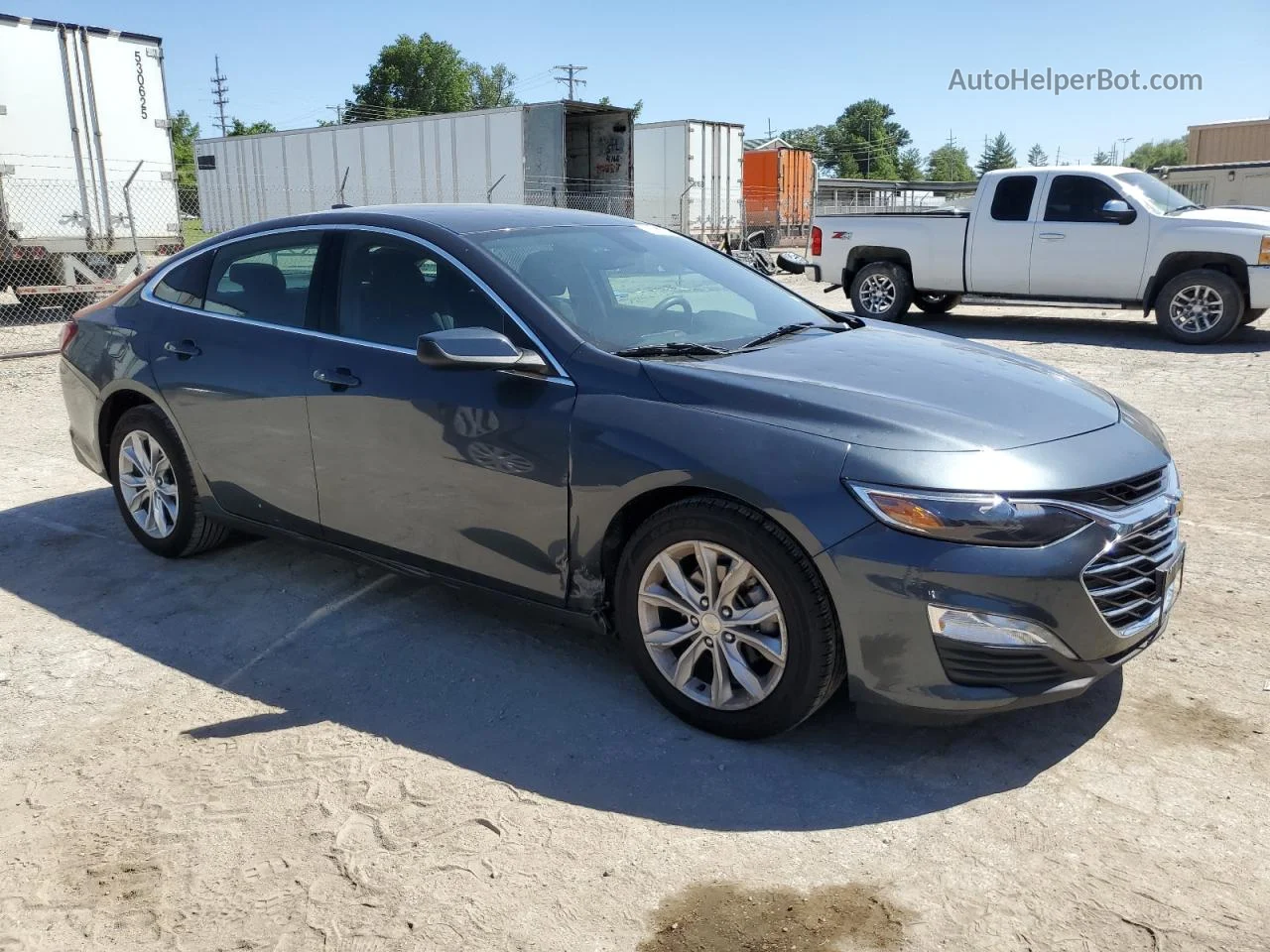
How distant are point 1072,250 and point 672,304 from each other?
395 inches

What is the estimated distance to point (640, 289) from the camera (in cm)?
436

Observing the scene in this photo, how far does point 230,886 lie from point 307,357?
2192 millimetres

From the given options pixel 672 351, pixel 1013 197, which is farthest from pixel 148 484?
pixel 1013 197

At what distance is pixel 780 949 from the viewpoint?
257cm

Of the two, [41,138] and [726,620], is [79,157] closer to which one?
[41,138]

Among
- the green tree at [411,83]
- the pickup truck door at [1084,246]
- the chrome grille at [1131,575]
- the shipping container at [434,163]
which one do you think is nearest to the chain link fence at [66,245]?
the pickup truck door at [1084,246]

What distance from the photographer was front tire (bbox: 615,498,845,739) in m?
3.22

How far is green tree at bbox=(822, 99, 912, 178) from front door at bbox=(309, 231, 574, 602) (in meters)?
113

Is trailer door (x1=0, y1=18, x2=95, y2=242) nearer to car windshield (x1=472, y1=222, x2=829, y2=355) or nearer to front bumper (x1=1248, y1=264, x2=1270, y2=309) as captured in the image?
car windshield (x1=472, y1=222, x2=829, y2=355)

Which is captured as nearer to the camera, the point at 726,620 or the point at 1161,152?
the point at 726,620

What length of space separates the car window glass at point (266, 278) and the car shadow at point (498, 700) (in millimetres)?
1240

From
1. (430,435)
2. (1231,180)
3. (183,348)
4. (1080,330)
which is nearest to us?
(430,435)

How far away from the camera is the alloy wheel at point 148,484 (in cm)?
516

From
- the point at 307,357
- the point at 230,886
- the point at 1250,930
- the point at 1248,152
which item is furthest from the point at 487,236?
the point at 1248,152
